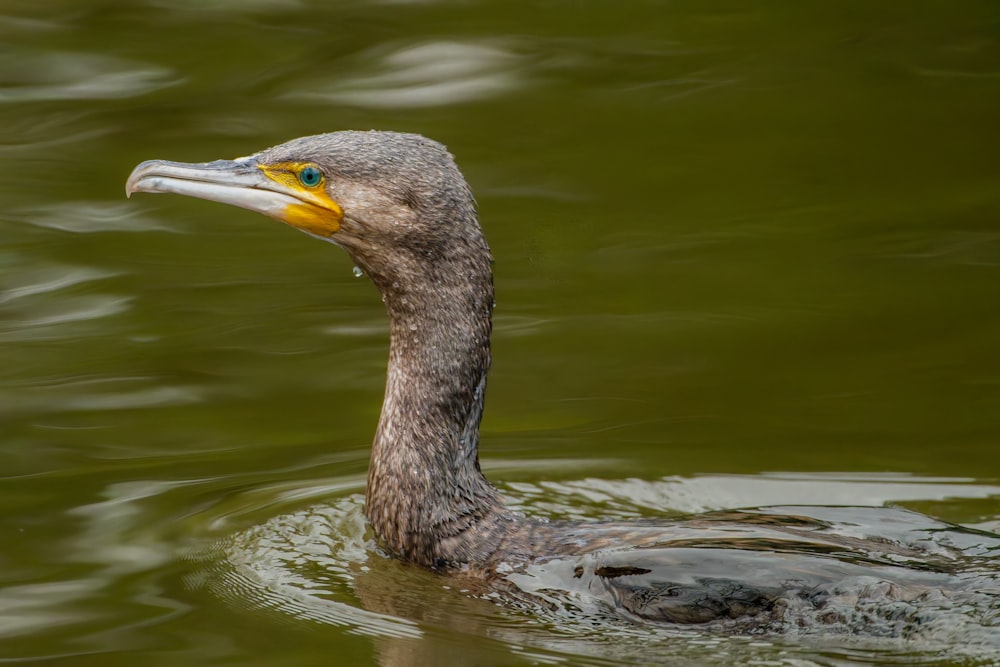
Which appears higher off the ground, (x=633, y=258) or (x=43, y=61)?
(x=43, y=61)

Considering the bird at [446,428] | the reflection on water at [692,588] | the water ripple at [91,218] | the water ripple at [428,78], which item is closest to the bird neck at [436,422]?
the bird at [446,428]

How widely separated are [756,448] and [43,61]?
Result: 5284mm

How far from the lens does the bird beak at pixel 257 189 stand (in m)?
5.30

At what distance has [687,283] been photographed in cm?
791

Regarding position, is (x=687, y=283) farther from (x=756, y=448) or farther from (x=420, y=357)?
(x=420, y=357)

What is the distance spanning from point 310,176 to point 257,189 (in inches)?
6.8

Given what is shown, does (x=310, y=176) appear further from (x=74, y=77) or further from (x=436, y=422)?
(x=74, y=77)

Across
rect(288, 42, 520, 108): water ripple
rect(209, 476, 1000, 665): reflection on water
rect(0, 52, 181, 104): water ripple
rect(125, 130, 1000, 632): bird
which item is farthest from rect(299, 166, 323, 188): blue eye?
rect(0, 52, 181, 104): water ripple

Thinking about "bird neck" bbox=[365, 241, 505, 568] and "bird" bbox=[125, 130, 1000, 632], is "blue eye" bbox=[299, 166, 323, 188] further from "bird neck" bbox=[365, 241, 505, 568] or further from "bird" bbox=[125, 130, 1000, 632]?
"bird neck" bbox=[365, 241, 505, 568]

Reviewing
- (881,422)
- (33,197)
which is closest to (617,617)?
(881,422)

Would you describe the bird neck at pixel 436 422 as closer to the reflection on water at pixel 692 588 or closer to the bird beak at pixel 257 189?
the reflection on water at pixel 692 588

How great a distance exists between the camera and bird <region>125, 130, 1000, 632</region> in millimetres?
4965

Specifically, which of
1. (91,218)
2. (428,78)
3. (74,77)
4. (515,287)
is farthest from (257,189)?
(74,77)

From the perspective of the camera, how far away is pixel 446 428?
18.1 ft
